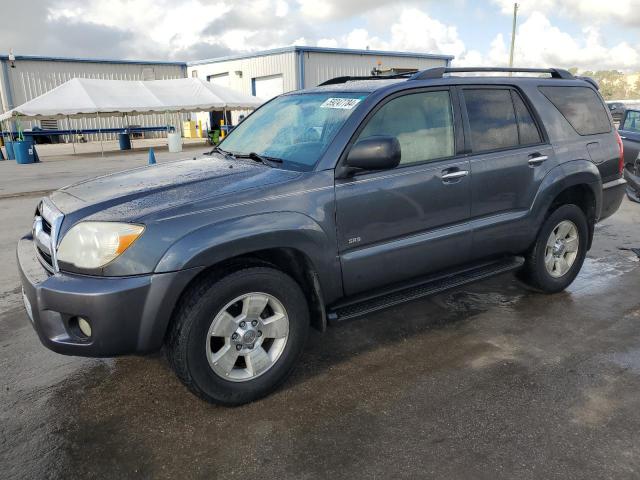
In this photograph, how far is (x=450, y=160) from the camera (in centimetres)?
364

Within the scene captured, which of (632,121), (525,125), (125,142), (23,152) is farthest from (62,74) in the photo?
(525,125)

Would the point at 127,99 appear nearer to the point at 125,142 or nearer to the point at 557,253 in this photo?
the point at 125,142

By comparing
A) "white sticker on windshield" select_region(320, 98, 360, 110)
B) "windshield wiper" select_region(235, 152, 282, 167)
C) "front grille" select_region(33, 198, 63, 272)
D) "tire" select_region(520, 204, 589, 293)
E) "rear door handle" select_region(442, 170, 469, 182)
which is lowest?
"tire" select_region(520, 204, 589, 293)

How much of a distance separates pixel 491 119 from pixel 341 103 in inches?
48.3

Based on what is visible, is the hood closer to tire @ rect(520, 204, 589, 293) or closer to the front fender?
the front fender

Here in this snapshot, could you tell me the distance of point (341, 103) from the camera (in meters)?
3.53

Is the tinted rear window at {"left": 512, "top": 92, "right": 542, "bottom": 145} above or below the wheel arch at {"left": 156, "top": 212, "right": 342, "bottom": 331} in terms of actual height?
above

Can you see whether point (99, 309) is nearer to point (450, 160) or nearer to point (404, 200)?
point (404, 200)

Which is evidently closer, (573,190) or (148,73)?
(573,190)

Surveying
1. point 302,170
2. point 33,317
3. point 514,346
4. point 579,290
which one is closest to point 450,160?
point 302,170

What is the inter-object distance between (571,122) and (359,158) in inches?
95.0

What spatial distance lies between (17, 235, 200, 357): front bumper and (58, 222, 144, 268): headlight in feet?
0.29

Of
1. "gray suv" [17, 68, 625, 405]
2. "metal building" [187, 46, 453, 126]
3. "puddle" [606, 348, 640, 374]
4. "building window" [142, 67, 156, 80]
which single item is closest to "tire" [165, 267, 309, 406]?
"gray suv" [17, 68, 625, 405]

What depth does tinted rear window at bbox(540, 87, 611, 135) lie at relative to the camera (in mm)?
4430
